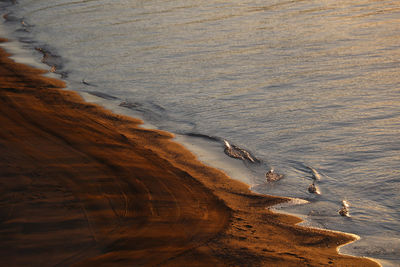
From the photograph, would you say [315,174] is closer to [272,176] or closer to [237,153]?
[272,176]

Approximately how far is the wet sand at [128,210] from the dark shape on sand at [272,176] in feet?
1.27

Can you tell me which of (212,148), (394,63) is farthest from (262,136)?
(394,63)

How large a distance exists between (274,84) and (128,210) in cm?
462

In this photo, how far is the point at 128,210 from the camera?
459 cm

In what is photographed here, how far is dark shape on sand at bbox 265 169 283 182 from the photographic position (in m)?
5.63

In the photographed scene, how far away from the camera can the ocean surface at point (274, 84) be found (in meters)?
5.40

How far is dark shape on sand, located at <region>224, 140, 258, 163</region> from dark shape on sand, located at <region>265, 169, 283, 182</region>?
0.36 meters

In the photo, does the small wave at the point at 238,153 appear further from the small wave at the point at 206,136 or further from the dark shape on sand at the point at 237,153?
the small wave at the point at 206,136

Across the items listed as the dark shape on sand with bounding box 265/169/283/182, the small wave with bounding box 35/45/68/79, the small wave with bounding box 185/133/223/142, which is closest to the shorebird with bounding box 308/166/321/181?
the dark shape on sand with bounding box 265/169/283/182

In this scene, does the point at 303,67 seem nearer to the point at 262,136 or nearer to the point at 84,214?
the point at 262,136

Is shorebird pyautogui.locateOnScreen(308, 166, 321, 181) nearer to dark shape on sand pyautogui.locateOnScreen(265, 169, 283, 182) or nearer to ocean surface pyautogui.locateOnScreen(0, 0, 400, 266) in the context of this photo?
ocean surface pyautogui.locateOnScreen(0, 0, 400, 266)

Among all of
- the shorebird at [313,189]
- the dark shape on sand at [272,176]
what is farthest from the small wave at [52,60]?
the shorebird at [313,189]

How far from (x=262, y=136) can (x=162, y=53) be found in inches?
195

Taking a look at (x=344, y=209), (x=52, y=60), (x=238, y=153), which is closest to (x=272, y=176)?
(x=238, y=153)
